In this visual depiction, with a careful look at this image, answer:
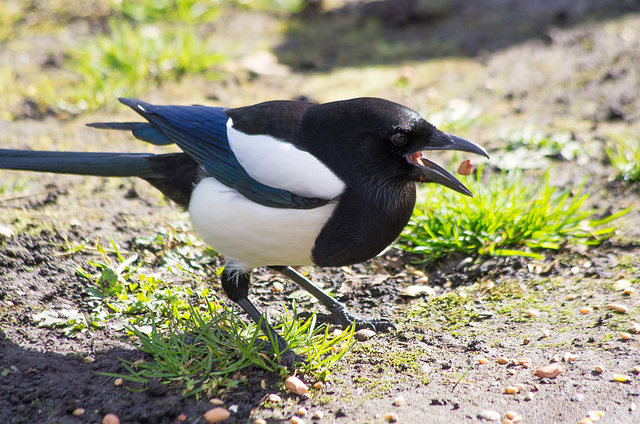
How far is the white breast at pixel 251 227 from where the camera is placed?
2.51 m

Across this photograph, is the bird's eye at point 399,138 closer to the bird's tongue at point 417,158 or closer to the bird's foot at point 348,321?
the bird's tongue at point 417,158

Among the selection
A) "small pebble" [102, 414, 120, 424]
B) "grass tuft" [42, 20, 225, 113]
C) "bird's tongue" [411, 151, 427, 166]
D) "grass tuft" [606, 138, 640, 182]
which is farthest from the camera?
"grass tuft" [42, 20, 225, 113]

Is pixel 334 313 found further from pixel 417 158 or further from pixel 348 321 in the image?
pixel 417 158

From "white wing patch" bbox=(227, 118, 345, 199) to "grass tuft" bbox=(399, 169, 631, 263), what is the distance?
99 cm

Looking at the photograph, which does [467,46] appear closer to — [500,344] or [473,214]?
[473,214]

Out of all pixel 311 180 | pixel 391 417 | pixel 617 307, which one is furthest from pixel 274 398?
pixel 617 307

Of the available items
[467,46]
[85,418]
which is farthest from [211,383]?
[467,46]

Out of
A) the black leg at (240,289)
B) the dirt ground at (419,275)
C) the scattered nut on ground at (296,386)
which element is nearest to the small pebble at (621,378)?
the dirt ground at (419,275)

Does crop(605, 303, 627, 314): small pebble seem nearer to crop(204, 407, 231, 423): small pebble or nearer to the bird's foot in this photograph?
the bird's foot

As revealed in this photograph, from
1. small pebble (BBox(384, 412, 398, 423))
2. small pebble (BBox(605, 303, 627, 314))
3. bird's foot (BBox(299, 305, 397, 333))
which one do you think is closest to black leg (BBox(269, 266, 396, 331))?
bird's foot (BBox(299, 305, 397, 333))

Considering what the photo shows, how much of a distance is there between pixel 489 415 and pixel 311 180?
0.98 metres

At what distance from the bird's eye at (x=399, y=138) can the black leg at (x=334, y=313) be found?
0.77 metres

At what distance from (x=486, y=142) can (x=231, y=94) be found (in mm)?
1869

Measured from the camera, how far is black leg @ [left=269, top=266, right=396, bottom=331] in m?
2.89
